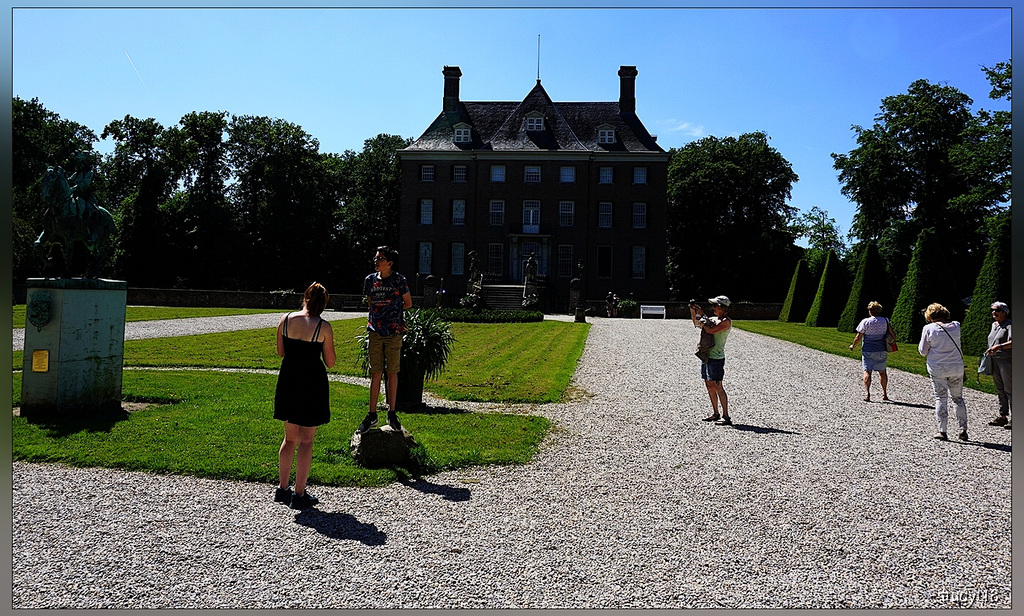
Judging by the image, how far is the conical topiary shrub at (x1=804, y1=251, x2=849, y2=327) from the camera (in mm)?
32094

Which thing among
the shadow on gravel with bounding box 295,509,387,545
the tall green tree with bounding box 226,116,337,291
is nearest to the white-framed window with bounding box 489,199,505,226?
the tall green tree with bounding box 226,116,337,291

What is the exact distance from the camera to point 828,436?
8.68 meters

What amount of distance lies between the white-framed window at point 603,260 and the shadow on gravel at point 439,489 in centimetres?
3916

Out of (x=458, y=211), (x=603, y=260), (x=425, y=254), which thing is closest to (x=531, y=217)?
(x=458, y=211)

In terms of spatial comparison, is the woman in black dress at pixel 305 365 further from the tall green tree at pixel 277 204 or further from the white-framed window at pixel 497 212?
the tall green tree at pixel 277 204

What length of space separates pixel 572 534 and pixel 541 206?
40871 mm

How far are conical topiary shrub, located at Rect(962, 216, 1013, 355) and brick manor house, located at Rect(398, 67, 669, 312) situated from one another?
85.5 feet

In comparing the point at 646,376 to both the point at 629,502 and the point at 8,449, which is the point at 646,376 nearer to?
the point at 629,502

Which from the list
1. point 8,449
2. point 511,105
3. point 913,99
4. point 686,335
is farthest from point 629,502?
point 511,105

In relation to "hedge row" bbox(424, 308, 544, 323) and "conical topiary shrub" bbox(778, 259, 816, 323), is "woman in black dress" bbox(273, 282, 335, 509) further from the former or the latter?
"conical topiary shrub" bbox(778, 259, 816, 323)

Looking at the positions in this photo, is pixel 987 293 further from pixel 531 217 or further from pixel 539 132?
pixel 539 132

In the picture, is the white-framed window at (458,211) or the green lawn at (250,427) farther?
the white-framed window at (458,211)

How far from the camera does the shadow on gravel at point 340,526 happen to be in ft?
15.7

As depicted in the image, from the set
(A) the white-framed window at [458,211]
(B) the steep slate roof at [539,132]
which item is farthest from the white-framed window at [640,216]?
(A) the white-framed window at [458,211]
